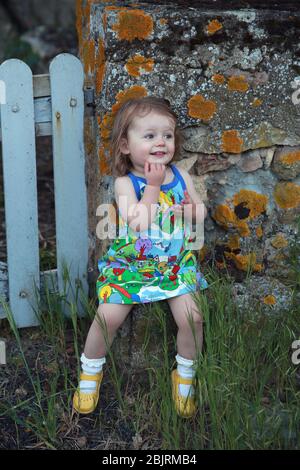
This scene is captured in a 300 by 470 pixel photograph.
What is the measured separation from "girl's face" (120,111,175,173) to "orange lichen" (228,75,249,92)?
0.34m

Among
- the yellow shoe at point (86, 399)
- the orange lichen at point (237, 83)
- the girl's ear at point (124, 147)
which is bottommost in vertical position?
the yellow shoe at point (86, 399)

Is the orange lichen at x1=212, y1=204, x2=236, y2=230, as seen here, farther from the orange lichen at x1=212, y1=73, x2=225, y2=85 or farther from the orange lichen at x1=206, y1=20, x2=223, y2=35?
the orange lichen at x1=206, y1=20, x2=223, y2=35

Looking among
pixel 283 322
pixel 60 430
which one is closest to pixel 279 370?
pixel 283 322

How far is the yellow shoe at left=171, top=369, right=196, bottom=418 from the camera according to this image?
2848 mm

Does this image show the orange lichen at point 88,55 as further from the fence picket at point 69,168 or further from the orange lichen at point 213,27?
the orange lichen at point 213,27

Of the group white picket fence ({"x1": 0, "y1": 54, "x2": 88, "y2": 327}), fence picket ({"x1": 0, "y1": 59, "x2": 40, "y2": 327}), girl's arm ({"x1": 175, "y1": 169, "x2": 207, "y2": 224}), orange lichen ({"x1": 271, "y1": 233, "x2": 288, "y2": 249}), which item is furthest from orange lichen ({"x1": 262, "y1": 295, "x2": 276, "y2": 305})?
fence picket ({"x1": 0, "y1": 59, "x2": 40, "y2": 327})

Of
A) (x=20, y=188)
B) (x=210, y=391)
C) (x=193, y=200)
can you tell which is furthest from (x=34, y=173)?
(x=210, y=391)

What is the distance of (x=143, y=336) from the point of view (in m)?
3.15

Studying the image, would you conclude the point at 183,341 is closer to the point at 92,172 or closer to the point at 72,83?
the point at 92,172

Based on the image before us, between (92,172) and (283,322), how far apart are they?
1.08 meters

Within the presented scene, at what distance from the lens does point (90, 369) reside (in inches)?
119

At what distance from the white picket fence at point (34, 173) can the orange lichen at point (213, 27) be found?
2.01 ft

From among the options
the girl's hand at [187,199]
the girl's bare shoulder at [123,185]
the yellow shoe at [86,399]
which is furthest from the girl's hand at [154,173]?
the yellow shoe at [86,399]

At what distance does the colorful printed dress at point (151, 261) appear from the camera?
292 centimetres
